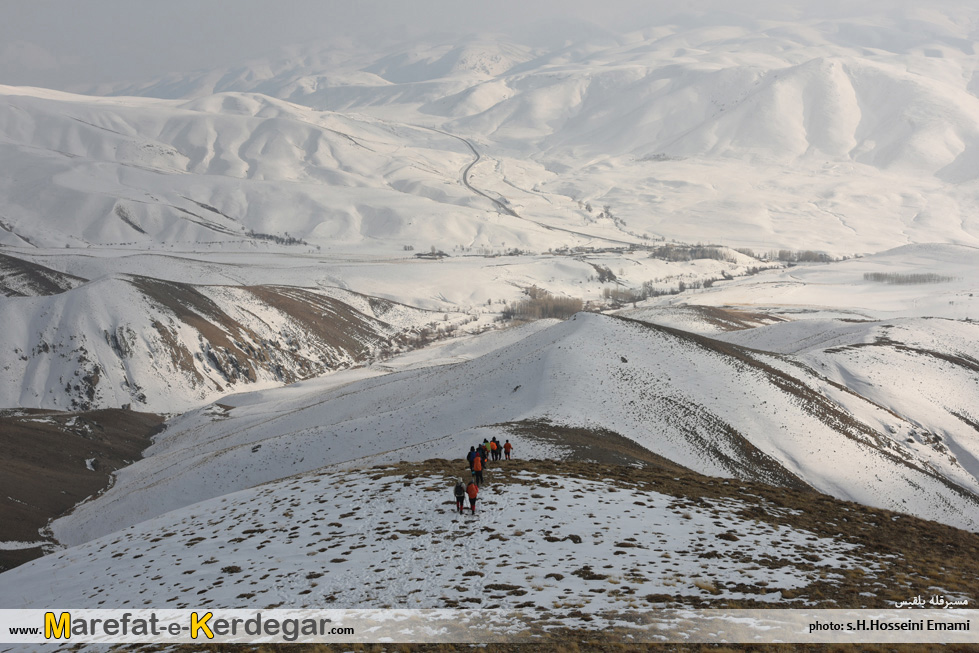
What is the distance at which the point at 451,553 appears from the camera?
808 inches

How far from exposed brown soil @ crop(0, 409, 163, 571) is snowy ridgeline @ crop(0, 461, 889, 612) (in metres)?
27.2

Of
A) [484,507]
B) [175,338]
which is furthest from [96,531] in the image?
[175,338]

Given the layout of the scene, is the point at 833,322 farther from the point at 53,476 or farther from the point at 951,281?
the point at 951,281

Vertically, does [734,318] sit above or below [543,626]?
above

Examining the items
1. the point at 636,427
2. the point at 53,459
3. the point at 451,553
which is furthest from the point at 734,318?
the point at 451,553

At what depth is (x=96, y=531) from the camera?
47969 millimetres

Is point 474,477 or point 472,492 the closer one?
point 472,492

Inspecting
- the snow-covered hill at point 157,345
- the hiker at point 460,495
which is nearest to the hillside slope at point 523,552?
the hiker at point 460,495

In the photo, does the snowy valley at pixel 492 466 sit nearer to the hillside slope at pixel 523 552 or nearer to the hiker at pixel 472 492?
the hillside slope at pixel 523 552

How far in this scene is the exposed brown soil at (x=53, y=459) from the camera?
49.8 metres

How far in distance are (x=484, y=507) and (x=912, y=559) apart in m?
13.6

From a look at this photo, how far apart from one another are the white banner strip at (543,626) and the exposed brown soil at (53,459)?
34.8m

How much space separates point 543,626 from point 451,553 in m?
5.13

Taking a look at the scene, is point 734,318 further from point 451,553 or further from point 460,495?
point 451,553
